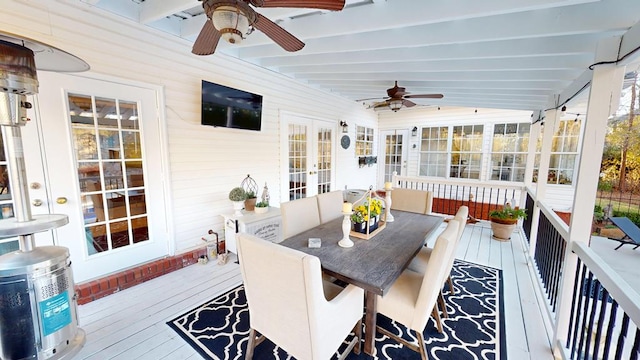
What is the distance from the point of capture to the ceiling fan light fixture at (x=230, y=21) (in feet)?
4.46

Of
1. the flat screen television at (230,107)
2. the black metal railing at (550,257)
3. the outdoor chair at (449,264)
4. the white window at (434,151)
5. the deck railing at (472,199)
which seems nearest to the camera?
the outdoor chair at (449,264)

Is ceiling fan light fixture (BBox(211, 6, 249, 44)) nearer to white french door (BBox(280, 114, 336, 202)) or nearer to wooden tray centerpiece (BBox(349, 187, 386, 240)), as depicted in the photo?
wooden tray centerpiece (BBox(349, 187, 386, 240))

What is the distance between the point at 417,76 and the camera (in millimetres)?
3600

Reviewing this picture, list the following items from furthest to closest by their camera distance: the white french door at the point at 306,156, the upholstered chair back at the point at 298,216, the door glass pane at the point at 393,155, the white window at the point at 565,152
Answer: the door glass pane at the point at 393,155 < the white window at the point at 565,152 < the white french door at the point at 306,156 < the upholstered chair back at the point at 298,216

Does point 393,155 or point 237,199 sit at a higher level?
point 393,155

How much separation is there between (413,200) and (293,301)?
2.53 m

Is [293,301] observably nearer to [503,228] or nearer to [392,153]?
[503,228]

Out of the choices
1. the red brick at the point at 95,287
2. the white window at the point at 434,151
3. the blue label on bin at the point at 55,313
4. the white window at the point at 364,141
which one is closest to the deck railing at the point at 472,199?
the white window at the point at 434,151

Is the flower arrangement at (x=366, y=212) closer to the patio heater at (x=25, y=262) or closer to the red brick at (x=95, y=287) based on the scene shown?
the patio heater at (x=25, y=262)

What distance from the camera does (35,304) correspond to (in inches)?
60.2

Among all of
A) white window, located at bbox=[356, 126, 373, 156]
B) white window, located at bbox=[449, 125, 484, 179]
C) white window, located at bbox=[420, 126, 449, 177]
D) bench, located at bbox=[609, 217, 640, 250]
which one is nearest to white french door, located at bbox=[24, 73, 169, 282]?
white window, located at bbox=[356, 126, 373, 156]

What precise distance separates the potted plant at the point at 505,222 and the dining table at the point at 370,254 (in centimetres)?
229

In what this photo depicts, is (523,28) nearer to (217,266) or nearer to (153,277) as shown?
(217,266)

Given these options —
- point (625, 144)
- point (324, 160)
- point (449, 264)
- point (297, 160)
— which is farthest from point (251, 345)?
point (625, 144)
